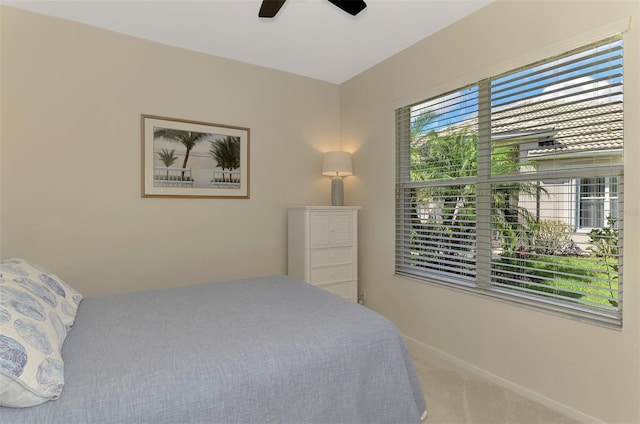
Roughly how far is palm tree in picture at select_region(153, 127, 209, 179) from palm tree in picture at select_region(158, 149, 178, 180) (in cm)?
9

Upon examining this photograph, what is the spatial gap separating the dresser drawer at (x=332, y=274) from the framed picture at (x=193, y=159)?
0.98 meters

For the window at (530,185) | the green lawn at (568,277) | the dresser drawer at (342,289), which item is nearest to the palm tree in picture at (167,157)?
the dresser drawer at (342,289)

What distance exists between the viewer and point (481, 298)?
239 centimetres

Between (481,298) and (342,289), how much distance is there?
1.27 m

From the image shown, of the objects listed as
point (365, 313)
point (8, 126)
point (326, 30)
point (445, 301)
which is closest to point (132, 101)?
point (8, 126)

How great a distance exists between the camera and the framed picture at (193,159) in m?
2.83

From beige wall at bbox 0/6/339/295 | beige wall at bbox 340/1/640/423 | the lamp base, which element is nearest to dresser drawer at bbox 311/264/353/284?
beige wall at bbox 340/1/640/423

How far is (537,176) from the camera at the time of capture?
211 cm

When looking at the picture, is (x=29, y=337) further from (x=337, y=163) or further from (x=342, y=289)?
(x=337, y=163)

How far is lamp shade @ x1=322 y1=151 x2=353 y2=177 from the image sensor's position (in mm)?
3420

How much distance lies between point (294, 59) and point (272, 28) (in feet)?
1.82

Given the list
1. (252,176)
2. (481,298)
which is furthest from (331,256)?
(481,298)

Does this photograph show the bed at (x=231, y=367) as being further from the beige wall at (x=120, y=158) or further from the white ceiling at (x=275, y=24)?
the white ceiling at (x=275, y=24)

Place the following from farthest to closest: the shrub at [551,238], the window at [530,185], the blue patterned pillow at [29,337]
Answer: the shrub at [551,238] < the window at [530,185] < the blue patterned pillow at [29,337]
